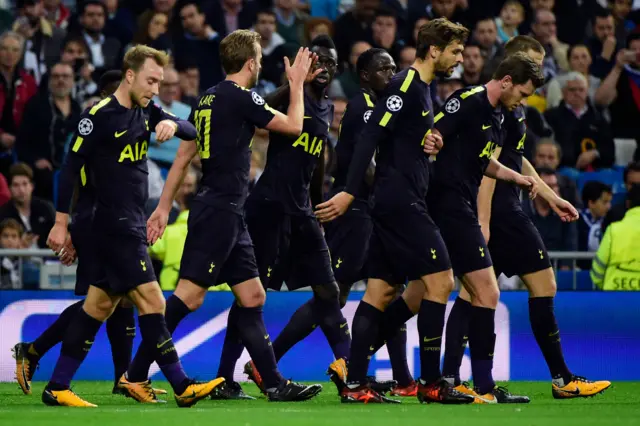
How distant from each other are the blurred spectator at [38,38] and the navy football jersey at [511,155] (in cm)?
797

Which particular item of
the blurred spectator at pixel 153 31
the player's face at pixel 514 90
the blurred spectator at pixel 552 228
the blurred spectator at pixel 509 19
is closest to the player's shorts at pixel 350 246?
the player's face at pixel 514 90

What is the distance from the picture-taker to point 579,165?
17.1 metres

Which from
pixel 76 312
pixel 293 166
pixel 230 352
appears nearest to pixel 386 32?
pixel 293 166

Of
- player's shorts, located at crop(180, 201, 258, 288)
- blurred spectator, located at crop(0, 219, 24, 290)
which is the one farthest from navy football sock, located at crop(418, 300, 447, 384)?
blurred spectator, located at crop(0, 219, 24, 290)

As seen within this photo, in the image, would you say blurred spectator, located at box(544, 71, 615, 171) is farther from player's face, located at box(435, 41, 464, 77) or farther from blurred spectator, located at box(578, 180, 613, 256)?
player's face, located at box(435, 41, 464, 77)

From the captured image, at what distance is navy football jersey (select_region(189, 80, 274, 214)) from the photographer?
9555mm

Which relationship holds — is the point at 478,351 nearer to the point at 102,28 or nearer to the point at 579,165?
the point at 579,165

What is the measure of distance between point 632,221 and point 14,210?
6063 mm

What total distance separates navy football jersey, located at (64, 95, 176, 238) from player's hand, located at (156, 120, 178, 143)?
0.32 meters

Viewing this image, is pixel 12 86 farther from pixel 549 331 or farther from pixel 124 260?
pixel 549 331

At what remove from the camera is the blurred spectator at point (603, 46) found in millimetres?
18891

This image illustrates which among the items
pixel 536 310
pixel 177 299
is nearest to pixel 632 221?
pixel 536 310

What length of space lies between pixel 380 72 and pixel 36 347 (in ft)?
11.1

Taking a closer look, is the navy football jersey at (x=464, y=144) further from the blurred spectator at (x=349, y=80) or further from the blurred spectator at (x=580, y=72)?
the blurred spectator at (x=580, y=72)
